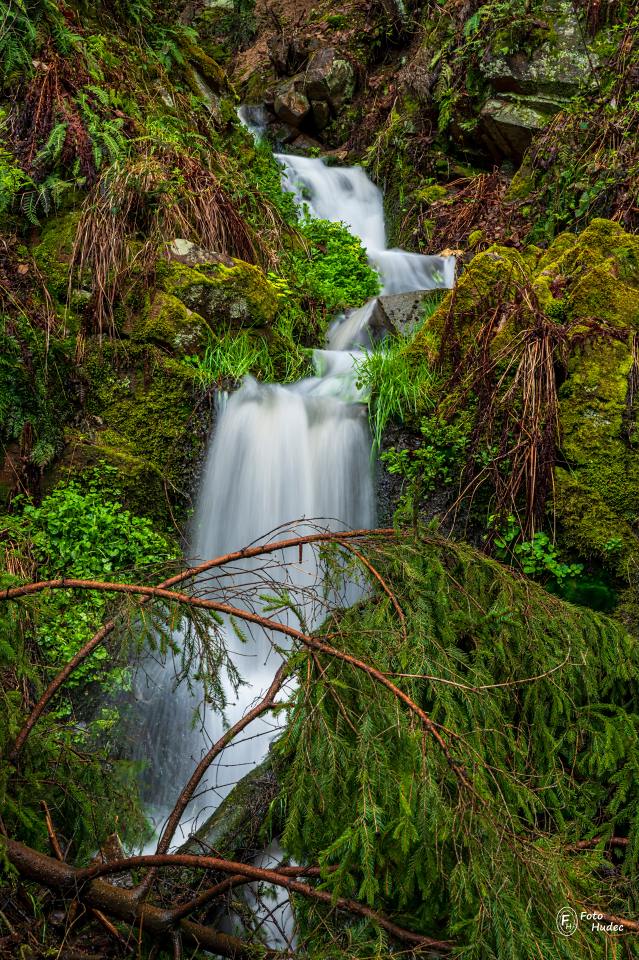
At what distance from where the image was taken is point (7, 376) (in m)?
→ 4.30

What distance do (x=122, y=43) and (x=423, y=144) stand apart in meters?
4.28

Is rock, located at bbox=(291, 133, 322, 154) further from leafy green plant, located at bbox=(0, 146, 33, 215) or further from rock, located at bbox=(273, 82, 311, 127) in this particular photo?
leafy green plant, located at bbox=(0, 146, 33, 215)

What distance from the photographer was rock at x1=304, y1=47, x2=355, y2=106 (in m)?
→ 10.7

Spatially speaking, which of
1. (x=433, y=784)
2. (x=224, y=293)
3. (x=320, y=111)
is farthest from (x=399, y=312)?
(x=320, y=111)

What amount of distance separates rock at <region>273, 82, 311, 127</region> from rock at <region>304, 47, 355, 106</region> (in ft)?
0.56

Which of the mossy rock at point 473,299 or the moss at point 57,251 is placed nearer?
the mossy rock at point 473,299

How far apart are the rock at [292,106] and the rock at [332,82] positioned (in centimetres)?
17

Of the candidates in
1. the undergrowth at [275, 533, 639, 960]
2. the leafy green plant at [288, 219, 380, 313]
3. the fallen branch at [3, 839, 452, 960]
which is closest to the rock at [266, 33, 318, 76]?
the leafy green plant at [288, 219, 380, 313]

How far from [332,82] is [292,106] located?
0.76 m

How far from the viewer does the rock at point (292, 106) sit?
35.0 feet

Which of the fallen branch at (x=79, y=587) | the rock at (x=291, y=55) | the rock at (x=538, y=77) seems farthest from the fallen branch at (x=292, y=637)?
the rock at (x=291, y=55)

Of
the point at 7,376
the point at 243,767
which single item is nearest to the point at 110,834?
the point at 243,767

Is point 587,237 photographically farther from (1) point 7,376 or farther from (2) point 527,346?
(1) point 7,376

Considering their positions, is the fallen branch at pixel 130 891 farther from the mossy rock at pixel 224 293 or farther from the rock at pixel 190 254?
the rock at pixel 190 254
